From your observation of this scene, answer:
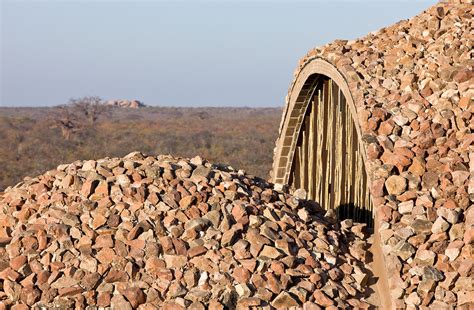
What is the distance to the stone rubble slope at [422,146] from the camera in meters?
6.50

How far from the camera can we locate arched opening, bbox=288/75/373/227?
9359 mm

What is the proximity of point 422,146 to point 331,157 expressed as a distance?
3062 mm

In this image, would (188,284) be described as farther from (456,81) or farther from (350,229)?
(456,81)

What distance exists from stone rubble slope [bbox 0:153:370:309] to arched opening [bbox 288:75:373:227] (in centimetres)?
191

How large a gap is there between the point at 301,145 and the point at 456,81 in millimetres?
3878

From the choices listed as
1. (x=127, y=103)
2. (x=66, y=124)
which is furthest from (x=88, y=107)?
(x=127, y=103)

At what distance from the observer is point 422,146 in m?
7.48

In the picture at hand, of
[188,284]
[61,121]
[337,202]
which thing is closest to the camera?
[188,284]

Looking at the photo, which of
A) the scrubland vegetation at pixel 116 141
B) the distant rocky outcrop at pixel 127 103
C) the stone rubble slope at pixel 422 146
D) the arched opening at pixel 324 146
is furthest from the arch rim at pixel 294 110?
the distant rocky outcrop at pixel 127 103

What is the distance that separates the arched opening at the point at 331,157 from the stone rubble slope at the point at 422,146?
0.91m

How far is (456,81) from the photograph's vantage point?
26.7ft

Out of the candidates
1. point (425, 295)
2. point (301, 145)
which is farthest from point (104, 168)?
point (301, 145)

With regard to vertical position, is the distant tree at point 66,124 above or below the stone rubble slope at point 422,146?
below

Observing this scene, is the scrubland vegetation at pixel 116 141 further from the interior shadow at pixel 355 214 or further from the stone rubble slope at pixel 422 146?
the stone rubble slope at pixel 422 146
